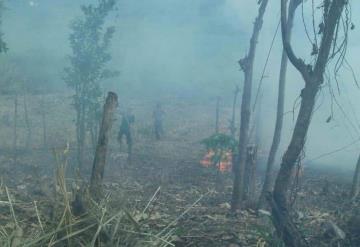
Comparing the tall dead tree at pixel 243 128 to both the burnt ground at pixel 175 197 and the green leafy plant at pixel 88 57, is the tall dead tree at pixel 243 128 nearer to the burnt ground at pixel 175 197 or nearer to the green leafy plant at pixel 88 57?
the burnt ground at pixel 175 197

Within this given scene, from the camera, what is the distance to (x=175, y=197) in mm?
9094

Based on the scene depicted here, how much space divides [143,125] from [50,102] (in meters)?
4.42

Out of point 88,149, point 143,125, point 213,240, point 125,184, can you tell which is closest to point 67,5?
point 143,125

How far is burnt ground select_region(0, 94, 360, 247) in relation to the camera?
12.8 ft

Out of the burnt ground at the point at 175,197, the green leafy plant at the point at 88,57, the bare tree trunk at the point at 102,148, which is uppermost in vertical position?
the green leafy plant at the point at 88,57

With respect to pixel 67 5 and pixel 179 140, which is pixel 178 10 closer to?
pixel 67 5

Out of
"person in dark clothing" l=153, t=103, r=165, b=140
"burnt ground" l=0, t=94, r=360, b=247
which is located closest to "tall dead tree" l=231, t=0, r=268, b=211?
"burnt ground" l=0, t=94, r=360, b=247

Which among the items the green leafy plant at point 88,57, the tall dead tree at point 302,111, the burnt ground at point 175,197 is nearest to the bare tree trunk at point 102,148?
the burnt ground at point 175,197

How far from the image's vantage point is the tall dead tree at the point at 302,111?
4367 mm

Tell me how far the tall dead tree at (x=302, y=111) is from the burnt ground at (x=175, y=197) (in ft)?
0.58

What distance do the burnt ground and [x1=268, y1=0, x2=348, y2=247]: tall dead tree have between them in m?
0.18

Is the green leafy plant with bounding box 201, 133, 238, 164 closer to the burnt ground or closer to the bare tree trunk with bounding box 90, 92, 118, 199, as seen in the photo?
the burnt ground

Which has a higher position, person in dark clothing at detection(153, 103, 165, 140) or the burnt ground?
person in dark clothing at detection(153, 103, 165, 140)

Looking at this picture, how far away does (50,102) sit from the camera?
20.5 m
